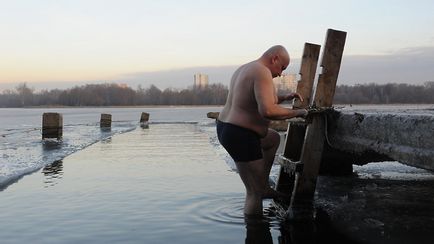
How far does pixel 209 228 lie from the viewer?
233 inches

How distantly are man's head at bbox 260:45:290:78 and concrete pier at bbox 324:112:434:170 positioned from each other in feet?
3.14

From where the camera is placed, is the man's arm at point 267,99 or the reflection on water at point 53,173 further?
the reflection on water at point 53,173

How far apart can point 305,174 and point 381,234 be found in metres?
1.23

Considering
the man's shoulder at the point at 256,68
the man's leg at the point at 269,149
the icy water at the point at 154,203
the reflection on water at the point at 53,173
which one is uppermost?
the man's shoulder at the point at 256,68

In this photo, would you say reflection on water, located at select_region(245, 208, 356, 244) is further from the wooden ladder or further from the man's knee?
the man's knee

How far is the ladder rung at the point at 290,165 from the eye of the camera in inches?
252

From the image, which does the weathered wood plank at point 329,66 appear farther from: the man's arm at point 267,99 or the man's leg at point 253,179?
the man's leg at point 253,179

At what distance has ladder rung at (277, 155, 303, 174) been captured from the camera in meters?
6.40

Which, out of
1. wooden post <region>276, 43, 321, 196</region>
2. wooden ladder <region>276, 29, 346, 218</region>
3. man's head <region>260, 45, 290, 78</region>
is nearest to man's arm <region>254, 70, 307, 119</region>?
man's head <region>260, 45, 290, 78</region>

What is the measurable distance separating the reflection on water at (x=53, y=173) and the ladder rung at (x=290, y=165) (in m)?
4.25

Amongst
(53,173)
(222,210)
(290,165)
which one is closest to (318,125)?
(290,165)

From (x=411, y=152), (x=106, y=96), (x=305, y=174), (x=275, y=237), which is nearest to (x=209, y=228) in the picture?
(x=275, y=237)

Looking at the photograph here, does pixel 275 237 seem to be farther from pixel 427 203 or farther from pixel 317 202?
pixel 427 203

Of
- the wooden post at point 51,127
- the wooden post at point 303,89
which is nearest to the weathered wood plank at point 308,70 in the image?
the wooden post at point 303,89
